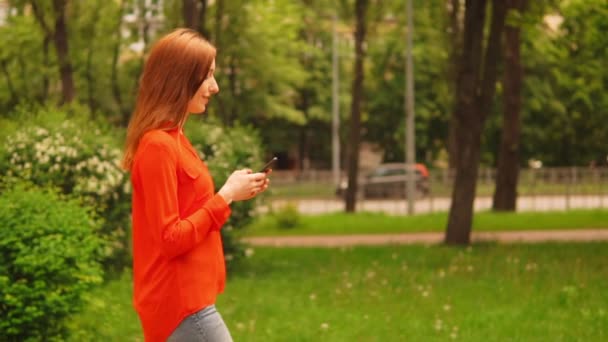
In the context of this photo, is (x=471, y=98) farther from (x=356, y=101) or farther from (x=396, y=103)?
(x=396, y=103)

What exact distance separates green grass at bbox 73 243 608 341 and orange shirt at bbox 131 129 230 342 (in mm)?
4704

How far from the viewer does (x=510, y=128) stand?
29.2 meters

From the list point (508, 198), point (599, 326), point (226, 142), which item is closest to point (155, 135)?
point (599, 326)

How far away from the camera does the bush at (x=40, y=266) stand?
7906mm

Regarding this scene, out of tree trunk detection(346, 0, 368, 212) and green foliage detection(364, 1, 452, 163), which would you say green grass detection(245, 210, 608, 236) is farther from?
green foliage detection(364, 1, 452, 163)

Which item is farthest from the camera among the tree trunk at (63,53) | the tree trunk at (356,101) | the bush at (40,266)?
the tree trunk at (356,101)

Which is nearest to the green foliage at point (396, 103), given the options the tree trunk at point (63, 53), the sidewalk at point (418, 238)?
the tree trunk at point (63, 53)

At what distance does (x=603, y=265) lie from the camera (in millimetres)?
14891

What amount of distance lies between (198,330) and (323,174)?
165 ft

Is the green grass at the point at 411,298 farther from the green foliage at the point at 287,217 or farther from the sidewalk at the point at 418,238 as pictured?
the green foliage at the point at 287,217

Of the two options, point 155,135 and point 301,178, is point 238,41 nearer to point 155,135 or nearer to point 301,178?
point 301,178

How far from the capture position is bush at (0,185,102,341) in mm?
7906

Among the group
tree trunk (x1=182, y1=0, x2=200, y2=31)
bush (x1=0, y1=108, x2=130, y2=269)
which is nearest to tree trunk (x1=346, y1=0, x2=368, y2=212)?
tree trunk (x1=182, y1=0, x2=200, y2=31)

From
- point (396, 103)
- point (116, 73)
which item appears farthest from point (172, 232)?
point (396, 103)
